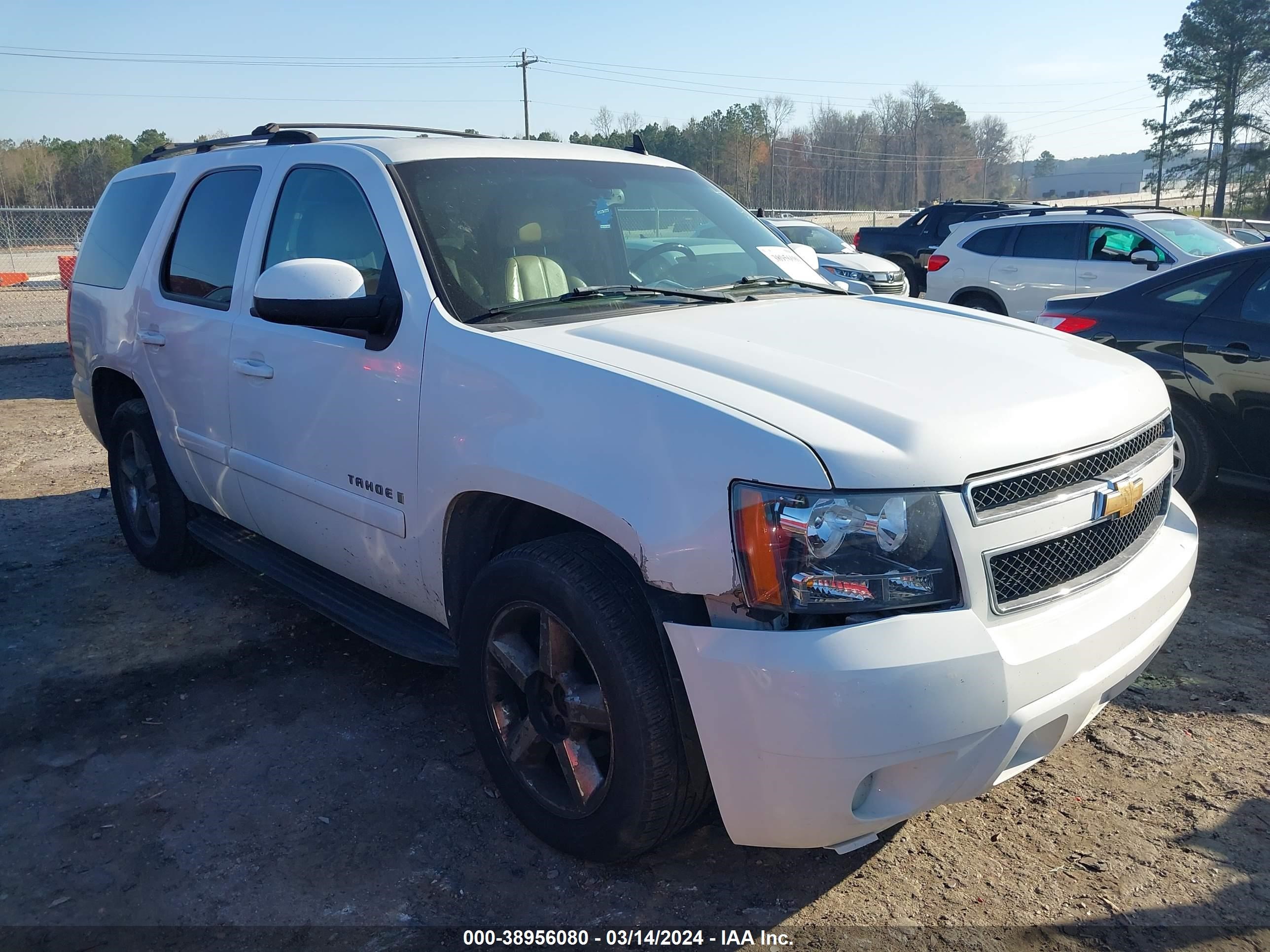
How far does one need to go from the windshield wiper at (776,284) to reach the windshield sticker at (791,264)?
24mm

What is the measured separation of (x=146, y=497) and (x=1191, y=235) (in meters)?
10.9

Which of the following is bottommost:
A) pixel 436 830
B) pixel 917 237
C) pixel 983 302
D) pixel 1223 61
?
pixel 436 830

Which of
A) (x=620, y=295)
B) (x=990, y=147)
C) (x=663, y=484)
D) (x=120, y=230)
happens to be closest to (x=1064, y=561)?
(x=663, y=484)

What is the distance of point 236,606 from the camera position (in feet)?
16.1

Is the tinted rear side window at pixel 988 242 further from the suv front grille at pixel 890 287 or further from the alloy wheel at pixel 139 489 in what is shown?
the alloy wheel at pixel 139 489

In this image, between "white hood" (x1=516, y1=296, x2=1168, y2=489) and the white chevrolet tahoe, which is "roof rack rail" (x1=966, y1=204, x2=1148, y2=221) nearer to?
the white chevrolet tahoe

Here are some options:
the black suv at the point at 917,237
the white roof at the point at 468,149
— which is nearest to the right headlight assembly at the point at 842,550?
the white roof at the point at 468,149

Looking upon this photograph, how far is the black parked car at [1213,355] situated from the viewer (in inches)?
218

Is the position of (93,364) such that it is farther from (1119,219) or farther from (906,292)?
(906,292)

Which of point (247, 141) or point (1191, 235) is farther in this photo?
point (1191, 235)

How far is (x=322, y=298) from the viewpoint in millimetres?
3098

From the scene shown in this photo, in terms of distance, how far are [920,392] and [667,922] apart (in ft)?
4.89

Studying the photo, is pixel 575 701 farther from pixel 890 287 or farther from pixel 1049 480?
pixel 890 287

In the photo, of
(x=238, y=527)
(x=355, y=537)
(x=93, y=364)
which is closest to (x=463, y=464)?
(x=355, y=537)
